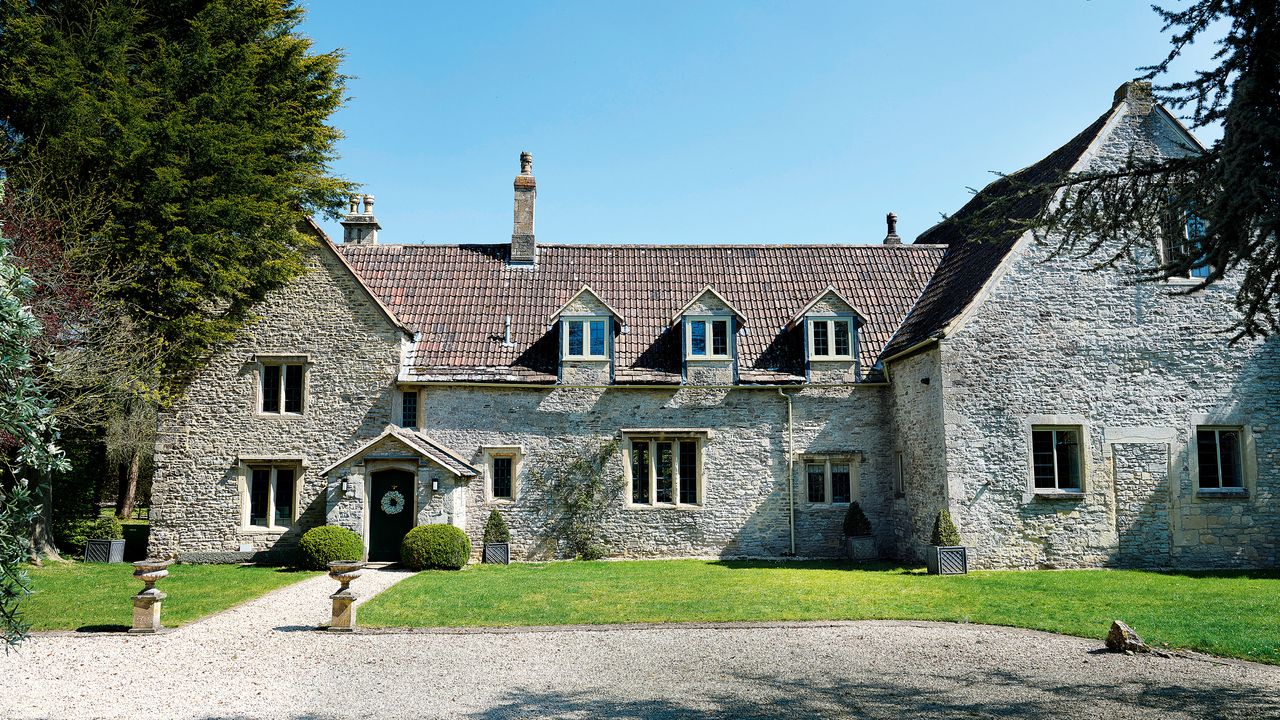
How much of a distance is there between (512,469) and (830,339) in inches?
351

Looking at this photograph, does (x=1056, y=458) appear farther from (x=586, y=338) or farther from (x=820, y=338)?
(x=586, y=338)

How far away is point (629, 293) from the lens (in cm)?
2544

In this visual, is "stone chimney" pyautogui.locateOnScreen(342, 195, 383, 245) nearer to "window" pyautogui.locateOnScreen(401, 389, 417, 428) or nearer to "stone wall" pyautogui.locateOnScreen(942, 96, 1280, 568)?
"window" pyautogui.locateOnScreen(401, 389, 417, 428)

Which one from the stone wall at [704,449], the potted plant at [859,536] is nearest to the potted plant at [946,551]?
the potted plant at [859,536]

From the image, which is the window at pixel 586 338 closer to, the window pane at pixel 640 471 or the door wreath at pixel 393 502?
the window pane at pixel 640 471

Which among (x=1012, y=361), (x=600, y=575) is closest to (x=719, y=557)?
(x=600, y=575)

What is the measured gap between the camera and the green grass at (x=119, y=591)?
46.7 ft

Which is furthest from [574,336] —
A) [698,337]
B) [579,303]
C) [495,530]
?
[495,530]

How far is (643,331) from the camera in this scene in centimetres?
2439

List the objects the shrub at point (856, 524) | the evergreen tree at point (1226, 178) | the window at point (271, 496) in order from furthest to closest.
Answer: the window at point (271, 496) < the shrub at point (856, 524) < the evergreen tree at point (1226, 178)

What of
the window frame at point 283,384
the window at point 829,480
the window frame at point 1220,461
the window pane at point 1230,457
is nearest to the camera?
the window frame at point 1220,461

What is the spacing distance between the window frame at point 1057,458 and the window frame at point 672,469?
7.75 metres

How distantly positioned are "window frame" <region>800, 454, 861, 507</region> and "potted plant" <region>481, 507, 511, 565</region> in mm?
7698

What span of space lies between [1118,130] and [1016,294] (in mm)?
4798
